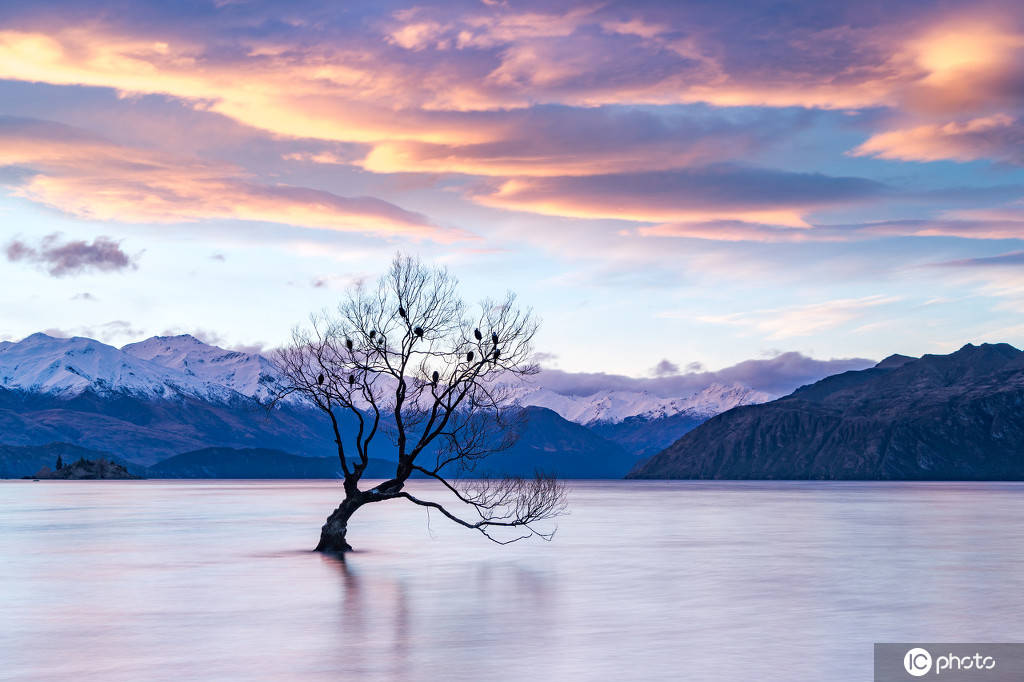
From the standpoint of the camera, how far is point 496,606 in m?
36.0

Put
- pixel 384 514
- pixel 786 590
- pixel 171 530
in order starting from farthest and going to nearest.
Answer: pixel 384 514 < pixel 171 530 < pixel 786 590

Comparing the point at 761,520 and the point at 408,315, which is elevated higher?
the point at 408,315

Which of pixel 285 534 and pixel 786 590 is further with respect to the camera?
pixel 285 534

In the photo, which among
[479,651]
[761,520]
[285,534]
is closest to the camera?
[479,651]

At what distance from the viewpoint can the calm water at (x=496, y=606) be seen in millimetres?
25312

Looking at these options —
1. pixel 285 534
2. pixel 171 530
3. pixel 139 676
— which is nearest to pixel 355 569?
pixel 139 676

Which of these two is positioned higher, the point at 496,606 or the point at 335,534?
the point at 335,534

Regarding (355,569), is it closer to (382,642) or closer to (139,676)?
(382,642)

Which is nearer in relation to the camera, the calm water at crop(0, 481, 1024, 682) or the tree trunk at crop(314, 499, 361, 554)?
the calm water at crop(0, 481, 1024, 682)

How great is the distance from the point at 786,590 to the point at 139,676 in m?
24.3

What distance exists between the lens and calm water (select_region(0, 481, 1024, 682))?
25.3 metres

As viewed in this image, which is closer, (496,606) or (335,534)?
(496,606)

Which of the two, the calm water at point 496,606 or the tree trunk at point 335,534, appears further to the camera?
the tree trunk at point 335,534

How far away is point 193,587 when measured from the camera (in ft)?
138
